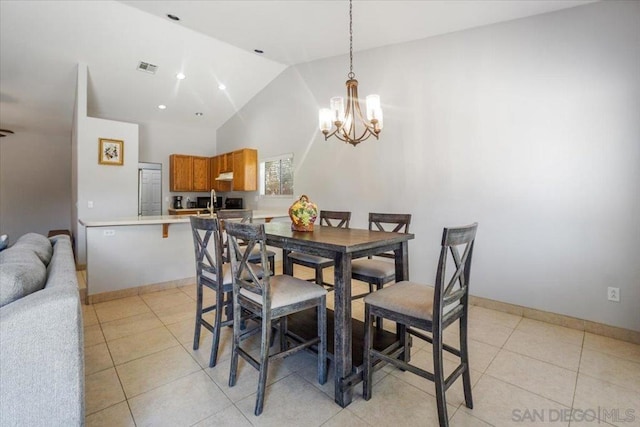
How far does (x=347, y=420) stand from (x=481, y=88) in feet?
10.8

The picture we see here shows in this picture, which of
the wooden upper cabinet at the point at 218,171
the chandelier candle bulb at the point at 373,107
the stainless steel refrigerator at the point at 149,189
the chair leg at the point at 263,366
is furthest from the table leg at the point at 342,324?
the stainless steel refrigerator at the point at 149,189

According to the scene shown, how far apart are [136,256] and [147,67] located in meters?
2.99

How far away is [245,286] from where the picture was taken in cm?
182

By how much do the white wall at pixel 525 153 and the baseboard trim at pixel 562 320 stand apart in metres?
0.06

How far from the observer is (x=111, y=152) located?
467 cm

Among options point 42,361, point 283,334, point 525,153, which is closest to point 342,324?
point 283,334

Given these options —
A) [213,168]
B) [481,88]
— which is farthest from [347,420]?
[213,168]

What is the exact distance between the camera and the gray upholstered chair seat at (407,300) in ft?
5.13

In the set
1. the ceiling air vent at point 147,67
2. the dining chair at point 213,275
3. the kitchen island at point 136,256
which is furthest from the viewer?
the ceiling air vent at point 147,67

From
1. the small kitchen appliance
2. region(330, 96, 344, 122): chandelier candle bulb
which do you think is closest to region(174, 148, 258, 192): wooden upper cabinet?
the small kitchen appliance

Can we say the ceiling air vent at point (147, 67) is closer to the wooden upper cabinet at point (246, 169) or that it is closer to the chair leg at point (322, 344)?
the wooden upper cabinet at point (246, 169)

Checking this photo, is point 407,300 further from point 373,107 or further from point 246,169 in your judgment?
point 246,169

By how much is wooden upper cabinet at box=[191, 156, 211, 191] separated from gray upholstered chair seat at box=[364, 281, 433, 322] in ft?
20.8

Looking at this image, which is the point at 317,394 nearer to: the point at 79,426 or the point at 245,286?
the point at 245,286
